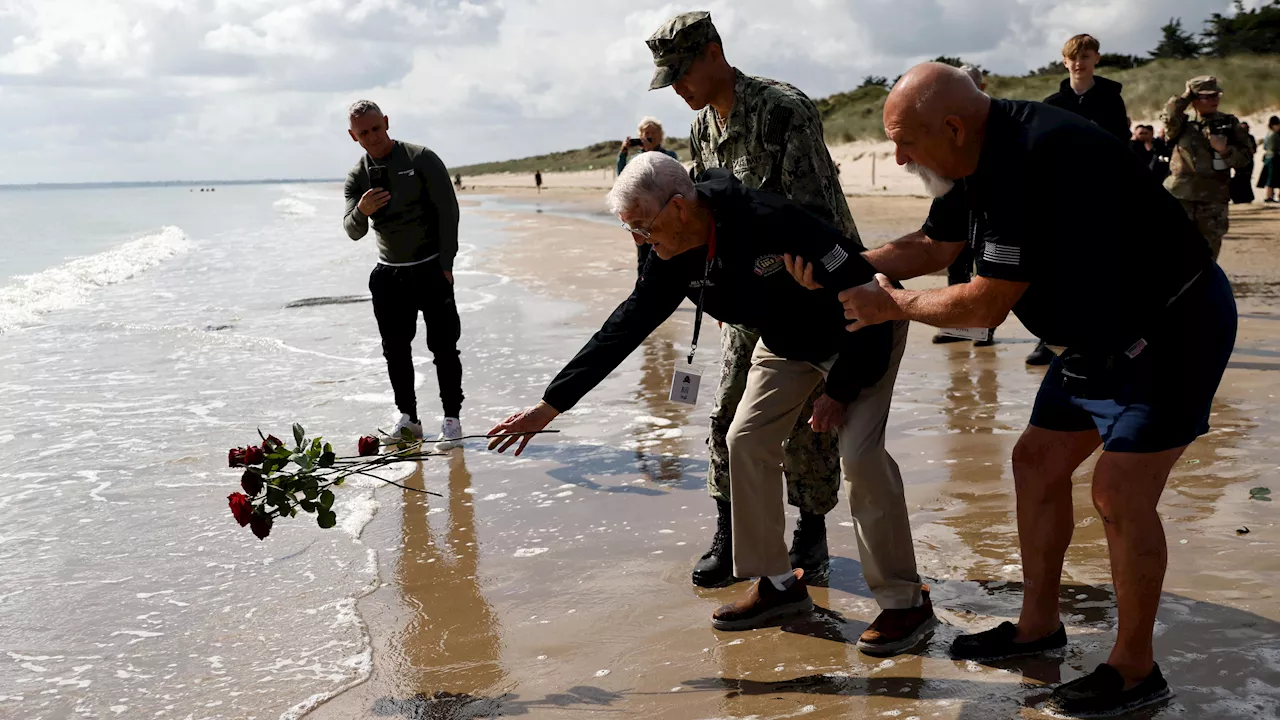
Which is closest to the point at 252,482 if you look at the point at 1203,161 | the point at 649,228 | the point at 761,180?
the point at 649,228

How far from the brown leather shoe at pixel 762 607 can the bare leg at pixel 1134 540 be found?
1.14m

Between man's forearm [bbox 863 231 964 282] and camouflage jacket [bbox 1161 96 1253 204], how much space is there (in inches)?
217

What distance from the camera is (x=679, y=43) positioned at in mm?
4160

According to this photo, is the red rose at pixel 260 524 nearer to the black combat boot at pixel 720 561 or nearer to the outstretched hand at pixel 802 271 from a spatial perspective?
the black combat boot at pixel 720 561

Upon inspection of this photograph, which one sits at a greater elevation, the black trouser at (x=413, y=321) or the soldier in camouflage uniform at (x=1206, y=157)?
the soldier in camouflage uniform at (x=1206, y=157)

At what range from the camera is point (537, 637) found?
4004mm

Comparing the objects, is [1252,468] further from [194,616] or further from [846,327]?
[194,616]

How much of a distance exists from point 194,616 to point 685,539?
2.09 meters

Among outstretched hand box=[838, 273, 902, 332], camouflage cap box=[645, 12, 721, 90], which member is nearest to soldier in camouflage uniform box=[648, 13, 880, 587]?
camouflage cap box=[645, 12, 721, 90]

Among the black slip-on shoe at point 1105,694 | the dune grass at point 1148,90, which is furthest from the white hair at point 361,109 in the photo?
the dune grass at point 1148,90

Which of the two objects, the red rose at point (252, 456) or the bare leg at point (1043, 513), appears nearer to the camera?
the bare leg at point (1043, 513)

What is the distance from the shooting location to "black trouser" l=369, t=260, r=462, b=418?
6805 mm

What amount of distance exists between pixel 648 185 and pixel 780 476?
114 centimetres

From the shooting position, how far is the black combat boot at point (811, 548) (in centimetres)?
444
